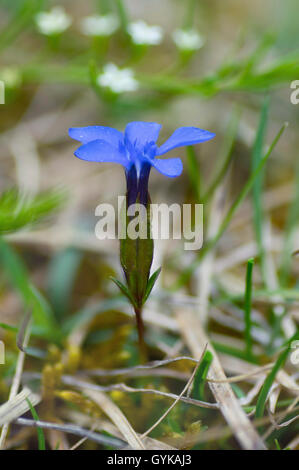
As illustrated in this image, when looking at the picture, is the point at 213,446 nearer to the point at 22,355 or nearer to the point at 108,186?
the point at 22,355

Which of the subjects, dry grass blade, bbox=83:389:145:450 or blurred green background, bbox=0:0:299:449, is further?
blurred green background, bbox=0:0:299:449

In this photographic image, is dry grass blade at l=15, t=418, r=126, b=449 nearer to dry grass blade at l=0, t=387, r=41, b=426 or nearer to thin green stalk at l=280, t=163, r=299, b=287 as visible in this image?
dry grass blade at l=0, t=387, r=41, b=426

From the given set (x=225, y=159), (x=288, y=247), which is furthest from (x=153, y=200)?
(x=288, y=247)

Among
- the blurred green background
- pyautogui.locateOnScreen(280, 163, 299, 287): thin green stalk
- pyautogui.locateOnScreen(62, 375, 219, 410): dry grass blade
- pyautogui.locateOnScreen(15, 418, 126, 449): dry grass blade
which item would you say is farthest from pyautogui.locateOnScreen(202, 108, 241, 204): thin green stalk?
pyautogui.locateOnScreen(15, 418, 126, 449): dry grass blade

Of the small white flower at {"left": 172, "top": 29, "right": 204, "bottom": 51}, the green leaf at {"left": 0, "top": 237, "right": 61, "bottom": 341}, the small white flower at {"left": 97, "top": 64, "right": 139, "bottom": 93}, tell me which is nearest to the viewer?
the green leaf at {"left": 0, "top": 237, "right": 61, "bottom": 341}

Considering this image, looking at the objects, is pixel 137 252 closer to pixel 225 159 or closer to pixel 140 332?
pixel 140 332

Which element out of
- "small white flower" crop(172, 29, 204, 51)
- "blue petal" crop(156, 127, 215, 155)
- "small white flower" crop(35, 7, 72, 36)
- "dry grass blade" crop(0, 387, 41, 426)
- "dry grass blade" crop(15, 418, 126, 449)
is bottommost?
"dry grass blade" crop(15, 418, 126, 449)

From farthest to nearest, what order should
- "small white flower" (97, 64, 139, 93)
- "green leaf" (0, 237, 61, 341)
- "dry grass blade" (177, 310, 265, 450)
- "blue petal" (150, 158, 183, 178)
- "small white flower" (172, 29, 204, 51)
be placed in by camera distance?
"small white flower" (172, 29, 204, 51)
"small white flower" (97, 64, 139, 93)
"green leaf" (0, 237, 61, 341)
"dry grass blade" (177, 310, 265, 450)
"blue petal" (150, 158, 183, 178)
